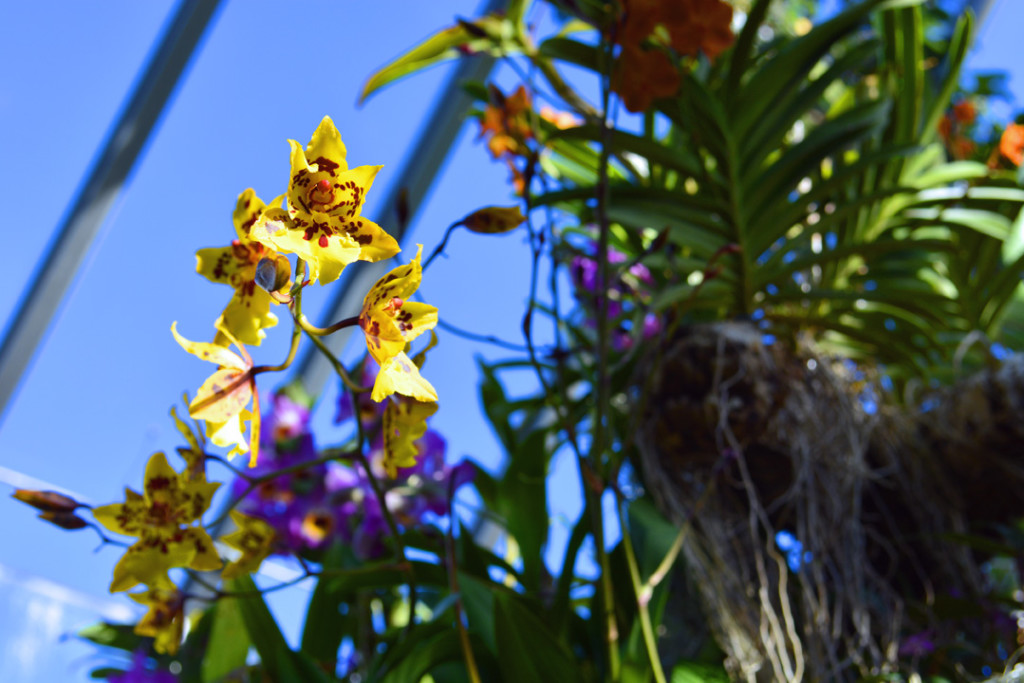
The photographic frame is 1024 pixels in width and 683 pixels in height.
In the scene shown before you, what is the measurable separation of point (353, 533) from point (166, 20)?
1.37m

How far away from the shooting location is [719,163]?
98cm

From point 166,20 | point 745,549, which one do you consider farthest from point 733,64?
point 166,20

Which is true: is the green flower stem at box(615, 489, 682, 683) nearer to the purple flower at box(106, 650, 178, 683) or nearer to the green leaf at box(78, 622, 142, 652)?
the purple flower at box(106, 650, 178, 683)

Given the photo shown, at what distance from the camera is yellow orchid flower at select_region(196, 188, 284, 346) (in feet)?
1.54

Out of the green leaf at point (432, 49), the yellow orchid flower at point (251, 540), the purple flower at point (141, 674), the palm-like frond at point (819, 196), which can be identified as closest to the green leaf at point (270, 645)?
the yellow orchid flower at point (251, 540)

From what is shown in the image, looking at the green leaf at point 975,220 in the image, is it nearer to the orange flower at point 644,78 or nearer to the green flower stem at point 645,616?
the orange flower at point 644,78

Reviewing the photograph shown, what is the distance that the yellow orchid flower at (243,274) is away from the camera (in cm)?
47

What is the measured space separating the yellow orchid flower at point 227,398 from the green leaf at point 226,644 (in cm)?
57

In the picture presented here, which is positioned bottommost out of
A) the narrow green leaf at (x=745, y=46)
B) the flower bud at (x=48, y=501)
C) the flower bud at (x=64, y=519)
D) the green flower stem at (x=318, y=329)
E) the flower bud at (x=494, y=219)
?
the flower bud at (x=64, y=519)

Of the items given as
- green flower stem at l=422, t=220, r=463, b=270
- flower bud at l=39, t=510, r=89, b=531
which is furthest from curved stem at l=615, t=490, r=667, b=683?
flower bud at l=39, t=510, r=89, b=531

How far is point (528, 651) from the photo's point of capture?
2.22 feet

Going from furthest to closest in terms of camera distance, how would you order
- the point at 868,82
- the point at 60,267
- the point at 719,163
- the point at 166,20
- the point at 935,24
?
the point at 935,24, the point at 60,267, the point at 166,20, the point at 868,82, the point at 719,163

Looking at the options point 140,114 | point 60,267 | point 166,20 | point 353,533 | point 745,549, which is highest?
point 166,20

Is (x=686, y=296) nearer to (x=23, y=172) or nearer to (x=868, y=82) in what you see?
(x=868, y=82)
